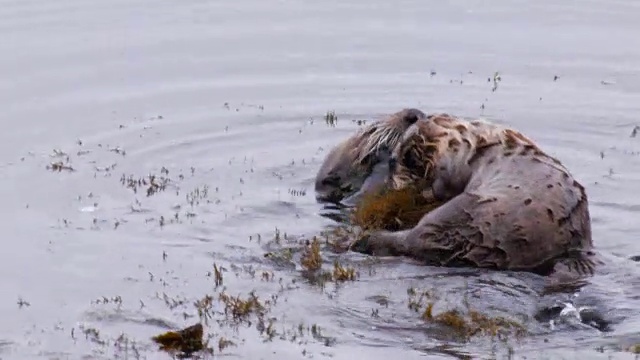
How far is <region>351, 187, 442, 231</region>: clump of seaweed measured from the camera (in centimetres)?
1054

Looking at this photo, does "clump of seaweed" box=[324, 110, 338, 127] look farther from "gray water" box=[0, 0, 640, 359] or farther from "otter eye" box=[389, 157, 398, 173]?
"otter eye" box=[389, 157, 398, 173]

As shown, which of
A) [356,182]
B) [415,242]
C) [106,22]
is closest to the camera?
[415,242]

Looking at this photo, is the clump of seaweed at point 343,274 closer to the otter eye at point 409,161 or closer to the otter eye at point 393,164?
the otter eye at point 409,161

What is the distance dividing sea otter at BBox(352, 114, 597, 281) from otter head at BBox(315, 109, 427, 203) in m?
1.25

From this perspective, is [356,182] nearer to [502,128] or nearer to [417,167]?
[417,167]

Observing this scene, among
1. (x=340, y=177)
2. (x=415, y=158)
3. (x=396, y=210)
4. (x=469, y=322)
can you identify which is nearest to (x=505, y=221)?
(x=469, y=322)

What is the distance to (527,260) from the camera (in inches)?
364

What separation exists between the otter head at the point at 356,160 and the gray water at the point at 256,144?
0.91 ft

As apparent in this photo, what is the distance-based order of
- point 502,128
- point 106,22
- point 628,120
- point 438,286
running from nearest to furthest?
point 438,286
point 502,128
point 628,120
point 106,22

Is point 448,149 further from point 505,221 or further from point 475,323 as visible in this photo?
point 475,323

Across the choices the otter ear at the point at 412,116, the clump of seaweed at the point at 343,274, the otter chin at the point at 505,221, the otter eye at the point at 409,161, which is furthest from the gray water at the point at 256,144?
the otter ear at the point at 412,116

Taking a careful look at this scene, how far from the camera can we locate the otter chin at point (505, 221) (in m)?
9.25

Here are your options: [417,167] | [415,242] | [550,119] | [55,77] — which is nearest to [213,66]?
[55,77]

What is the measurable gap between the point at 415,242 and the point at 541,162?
113 centimetres
